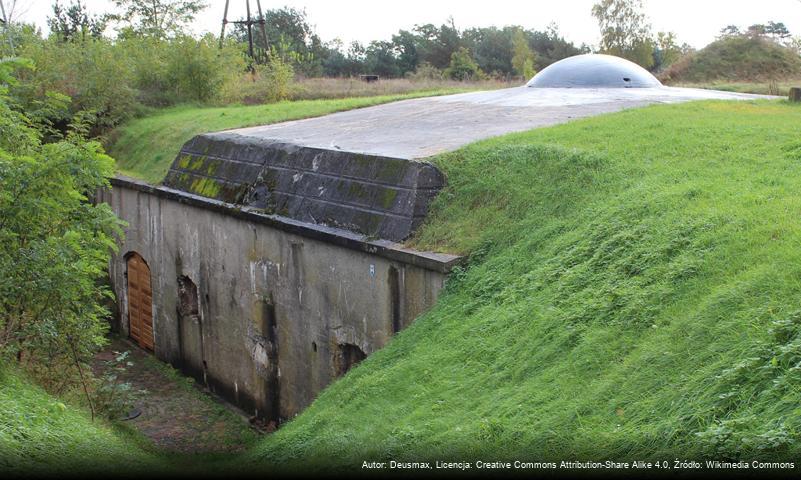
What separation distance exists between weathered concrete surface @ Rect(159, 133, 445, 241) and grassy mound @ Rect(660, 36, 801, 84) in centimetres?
1477

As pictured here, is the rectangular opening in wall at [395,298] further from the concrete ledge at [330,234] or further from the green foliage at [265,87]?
the green foliage at [265,87]

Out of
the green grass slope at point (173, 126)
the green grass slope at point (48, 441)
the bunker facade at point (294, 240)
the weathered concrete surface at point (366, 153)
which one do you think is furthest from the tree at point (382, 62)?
the green grass slope at point (48, 441)

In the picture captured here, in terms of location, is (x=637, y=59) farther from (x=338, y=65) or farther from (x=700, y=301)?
(x=700, y=301)

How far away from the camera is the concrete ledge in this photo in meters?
8.16

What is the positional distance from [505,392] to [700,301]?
4.65ft

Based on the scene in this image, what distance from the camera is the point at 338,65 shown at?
4181 cm

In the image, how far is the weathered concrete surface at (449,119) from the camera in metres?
11.4

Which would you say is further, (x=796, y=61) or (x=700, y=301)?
(x=796, y=61)

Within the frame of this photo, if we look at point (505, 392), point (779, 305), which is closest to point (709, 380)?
point (779, 305)

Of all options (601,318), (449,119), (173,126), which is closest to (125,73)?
(173,126)

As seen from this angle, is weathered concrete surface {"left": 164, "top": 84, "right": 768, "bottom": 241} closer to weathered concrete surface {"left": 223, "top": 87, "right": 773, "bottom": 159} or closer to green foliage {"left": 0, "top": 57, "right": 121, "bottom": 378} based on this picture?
weathered concrete surface {"left": 223, "top": 87, "right": 773, "bottom": 159}

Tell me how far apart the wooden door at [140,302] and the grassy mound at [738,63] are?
15544 mm

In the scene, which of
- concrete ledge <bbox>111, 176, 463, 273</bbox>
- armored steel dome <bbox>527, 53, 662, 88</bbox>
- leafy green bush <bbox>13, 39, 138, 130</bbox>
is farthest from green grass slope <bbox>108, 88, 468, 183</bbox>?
armored steel dome <bbox>527, 53, 662, 88</bbox>

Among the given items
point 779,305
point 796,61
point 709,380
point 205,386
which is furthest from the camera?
point 796,61
